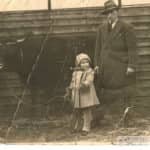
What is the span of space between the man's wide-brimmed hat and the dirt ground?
1295 mm

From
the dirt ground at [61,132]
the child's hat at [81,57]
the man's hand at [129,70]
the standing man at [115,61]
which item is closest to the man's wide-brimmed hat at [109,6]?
the standing man at [115,61]

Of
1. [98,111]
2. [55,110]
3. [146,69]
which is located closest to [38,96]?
[55,110]

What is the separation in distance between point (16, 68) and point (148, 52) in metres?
1.58

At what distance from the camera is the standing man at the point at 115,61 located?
758 centimetres

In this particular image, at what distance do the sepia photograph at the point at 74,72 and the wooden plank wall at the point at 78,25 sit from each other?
0.01 meters

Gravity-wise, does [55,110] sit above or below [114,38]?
below

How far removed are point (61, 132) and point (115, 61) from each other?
1.04m

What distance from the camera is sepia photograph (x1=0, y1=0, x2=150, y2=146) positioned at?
7574 millimetres

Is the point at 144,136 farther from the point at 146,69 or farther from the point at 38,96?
the point at 38,96

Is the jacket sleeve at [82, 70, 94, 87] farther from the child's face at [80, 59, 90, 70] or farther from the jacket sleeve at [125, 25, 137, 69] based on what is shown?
the jacket sleeve at [125, 25, 137, 69]

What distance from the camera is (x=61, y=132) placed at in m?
7.65

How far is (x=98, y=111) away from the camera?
7.63 m

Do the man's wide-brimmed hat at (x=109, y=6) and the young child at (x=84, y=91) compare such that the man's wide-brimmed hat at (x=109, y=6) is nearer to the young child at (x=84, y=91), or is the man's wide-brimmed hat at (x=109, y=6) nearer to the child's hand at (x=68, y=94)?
the young child at (x=84, y=91)

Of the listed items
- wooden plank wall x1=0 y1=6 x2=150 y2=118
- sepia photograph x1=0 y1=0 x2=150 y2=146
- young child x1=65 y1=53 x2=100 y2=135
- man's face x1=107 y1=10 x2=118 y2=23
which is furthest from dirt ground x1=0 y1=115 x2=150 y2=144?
man's face x1=107 y1=10 x2=118 y2=23
